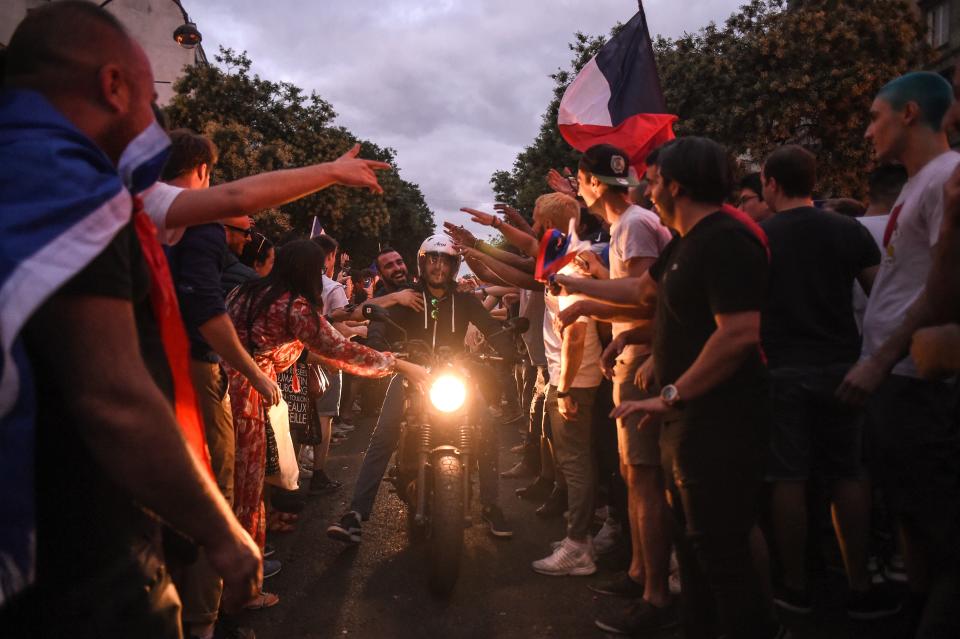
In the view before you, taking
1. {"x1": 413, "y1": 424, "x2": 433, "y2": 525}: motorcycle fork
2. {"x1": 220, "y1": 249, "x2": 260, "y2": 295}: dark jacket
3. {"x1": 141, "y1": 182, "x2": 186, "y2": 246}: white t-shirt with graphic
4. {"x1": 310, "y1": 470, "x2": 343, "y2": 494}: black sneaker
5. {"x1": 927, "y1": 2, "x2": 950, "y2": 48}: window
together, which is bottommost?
{"x1": 310, "y1": 470, "x2": 343, "y2": 494}: black sneaker

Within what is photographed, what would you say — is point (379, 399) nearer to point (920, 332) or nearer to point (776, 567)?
point (776, 567)

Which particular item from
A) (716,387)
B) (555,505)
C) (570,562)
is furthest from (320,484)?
(716,387)

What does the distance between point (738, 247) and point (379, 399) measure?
8.18 metres

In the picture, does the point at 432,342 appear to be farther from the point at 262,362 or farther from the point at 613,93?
the point at 613,93

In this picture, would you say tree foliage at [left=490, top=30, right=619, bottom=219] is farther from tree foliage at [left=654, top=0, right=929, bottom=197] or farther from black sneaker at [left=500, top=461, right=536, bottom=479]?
black sneaker at [left=500, top=461, right=536, bottom=479]

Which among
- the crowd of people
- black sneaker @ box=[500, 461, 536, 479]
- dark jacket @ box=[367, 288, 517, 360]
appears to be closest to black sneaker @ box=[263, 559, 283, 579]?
the crowd of people

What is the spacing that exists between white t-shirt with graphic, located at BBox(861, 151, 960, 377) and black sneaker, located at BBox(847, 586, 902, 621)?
130 centimetres

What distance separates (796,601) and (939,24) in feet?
90.6

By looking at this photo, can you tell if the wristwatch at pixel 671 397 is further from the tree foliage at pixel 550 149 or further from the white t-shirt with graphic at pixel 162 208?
the tree foliage at pixel 550 149

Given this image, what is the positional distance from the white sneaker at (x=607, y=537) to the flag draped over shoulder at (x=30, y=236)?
423 cm

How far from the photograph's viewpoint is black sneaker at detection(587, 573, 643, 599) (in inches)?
159

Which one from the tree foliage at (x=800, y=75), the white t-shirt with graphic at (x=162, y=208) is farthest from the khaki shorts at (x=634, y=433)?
the tree foliage at (x=800, y=75)

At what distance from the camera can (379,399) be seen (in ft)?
33.6

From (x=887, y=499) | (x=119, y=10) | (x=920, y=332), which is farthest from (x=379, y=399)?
(x=119, y=10)
